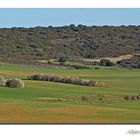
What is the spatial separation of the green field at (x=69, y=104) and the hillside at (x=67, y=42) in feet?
83.8

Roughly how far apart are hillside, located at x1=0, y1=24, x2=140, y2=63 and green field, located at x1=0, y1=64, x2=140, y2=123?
2554 cm

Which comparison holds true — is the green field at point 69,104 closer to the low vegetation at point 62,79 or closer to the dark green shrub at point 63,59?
the low vegetation at point 62,79

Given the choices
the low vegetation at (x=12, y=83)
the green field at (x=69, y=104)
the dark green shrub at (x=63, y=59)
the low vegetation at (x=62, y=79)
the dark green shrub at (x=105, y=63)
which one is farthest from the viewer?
the dark green shrub at (x=63, y=59)

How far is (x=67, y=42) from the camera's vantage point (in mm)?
87500

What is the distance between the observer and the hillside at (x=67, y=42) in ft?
251

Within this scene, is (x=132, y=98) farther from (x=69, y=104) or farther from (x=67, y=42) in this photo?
(x=67, y=42)

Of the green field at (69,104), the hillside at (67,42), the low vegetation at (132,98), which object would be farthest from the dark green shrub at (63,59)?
the low vegetation at (132,98)

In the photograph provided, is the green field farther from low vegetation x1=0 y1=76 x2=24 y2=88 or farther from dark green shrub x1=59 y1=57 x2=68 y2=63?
dark green shrub x1=59 y1=57 x2=68 y2=63

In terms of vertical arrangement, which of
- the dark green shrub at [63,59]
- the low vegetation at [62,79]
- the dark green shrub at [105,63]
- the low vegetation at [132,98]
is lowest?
the low vegetation at [132,98]
